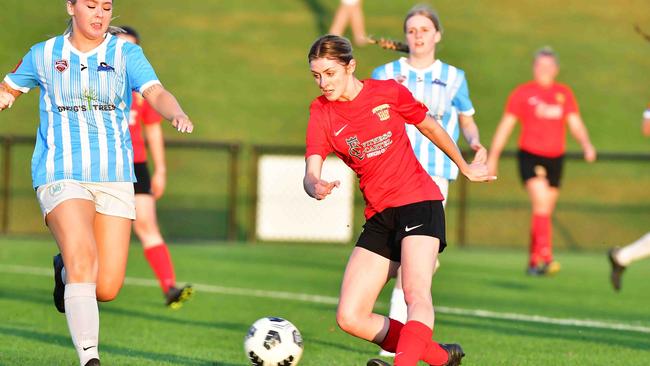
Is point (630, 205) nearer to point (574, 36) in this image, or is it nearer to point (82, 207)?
point (574, 36)

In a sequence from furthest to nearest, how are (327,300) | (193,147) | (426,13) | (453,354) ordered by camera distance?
(193,147), (327,300), (426,13), (453,354)

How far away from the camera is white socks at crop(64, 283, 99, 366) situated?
20.2ft

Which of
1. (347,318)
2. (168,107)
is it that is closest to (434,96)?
(347,318)

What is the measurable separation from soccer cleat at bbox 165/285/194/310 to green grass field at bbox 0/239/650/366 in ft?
0.36

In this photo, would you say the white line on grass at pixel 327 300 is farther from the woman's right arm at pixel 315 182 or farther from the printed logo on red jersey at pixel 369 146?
the woman's right arm at pixel 315 182

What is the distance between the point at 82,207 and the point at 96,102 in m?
0.56

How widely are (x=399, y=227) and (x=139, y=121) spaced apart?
468 centimetres

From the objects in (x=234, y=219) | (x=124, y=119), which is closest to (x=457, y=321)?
(x=124, y=119)

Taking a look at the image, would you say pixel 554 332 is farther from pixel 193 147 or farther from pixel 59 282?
pixel 193 147

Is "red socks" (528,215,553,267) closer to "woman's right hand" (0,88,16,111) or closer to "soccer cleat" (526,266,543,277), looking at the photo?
"soccer cleat" (526,266,543,277)

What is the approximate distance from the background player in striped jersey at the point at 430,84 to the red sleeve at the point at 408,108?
1726 millimetres

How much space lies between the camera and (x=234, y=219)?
65.0ft

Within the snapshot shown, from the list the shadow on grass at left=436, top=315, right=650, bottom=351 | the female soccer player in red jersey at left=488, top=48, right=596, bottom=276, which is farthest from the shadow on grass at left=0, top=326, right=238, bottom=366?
the female soccer player in red jersey at left=488, top=48, right=596, bottom=276

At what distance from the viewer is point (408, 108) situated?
654 cm
